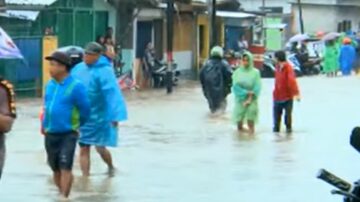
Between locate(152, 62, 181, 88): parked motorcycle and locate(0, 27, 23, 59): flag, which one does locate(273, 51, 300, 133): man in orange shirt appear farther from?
locate(152, 62, 181, 88): parked motorcycle

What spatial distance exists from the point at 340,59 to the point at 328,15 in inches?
750

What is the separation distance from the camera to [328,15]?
63188 millimetres

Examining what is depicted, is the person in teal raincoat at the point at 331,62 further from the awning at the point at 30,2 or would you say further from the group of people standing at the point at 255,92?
the group of people standing at the point at 255,92

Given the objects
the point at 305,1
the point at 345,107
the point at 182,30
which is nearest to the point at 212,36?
the point at 182,30

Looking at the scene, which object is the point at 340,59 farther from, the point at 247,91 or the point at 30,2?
the point at 247,91

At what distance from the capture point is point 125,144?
16938 millimetres

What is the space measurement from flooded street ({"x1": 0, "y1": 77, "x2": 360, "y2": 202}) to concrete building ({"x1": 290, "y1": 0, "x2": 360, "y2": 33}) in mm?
38964

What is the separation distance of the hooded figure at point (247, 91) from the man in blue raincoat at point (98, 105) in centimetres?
627

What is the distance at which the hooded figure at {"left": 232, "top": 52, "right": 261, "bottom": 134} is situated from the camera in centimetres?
1888

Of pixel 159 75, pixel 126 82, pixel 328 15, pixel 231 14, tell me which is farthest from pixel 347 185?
pixel 328 15

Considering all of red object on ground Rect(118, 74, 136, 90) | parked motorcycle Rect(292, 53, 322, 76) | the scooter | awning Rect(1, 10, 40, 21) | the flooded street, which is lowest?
parked motorcycle Rect(292, 53, 322, 76)

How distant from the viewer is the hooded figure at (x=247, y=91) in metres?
18.9

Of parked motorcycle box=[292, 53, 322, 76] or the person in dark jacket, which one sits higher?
the person in dark jacket

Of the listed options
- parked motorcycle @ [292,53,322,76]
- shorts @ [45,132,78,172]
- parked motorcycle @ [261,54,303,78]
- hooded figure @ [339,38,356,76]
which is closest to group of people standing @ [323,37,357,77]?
hooded figure @ [339,38,356,76]
